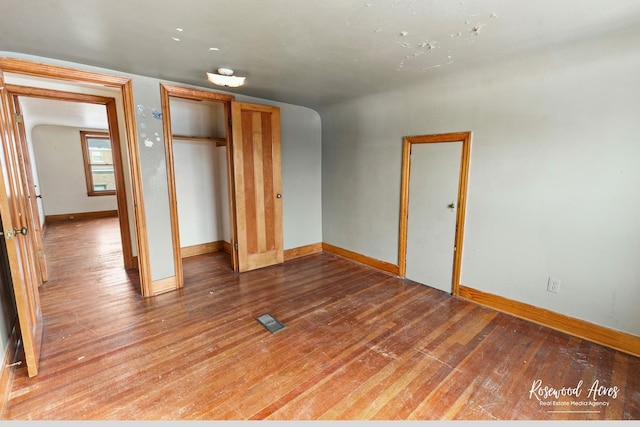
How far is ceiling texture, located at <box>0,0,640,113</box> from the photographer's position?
1.64m

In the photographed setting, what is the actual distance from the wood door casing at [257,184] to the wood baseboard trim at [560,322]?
99.4 inches

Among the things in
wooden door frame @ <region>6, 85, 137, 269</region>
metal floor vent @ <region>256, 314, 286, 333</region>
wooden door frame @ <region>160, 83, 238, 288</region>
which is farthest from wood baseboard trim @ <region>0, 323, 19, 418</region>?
wooden door frame @ <region>6, 85, 137, 269</region>

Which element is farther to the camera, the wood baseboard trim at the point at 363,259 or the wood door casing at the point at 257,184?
the wood baseboard trim at the point at 363,259

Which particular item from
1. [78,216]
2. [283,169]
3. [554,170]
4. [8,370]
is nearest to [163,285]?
[8,370]

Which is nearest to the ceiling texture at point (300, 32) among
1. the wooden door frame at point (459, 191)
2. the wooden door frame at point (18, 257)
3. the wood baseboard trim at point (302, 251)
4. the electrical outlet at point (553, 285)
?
the wooden door frame at point (459, 191)

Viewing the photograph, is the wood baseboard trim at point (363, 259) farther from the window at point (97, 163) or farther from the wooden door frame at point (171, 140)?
the window at point (97, 163)

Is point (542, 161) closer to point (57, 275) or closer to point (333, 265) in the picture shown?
point (333, 265)

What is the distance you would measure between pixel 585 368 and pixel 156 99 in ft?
14.3

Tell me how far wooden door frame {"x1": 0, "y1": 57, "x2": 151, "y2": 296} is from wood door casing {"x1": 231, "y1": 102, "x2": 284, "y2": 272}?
107cm

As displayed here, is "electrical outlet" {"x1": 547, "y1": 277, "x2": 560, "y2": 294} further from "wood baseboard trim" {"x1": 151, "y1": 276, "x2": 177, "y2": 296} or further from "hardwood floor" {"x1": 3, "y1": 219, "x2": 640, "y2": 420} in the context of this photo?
"wood baseboard trim" {"x1": 151, "y1": 276, "x2": 177, "y2": 296}

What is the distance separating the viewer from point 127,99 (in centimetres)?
282

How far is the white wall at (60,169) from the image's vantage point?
7047mm

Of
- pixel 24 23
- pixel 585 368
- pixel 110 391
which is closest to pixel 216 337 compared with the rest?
pixel 110 391

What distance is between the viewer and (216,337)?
238 centimetres
